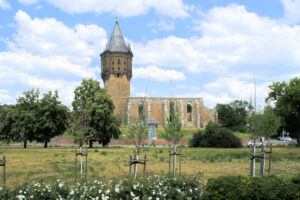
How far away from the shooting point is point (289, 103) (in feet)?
113

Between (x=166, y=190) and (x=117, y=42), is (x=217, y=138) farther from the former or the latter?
(x=117, y=42)

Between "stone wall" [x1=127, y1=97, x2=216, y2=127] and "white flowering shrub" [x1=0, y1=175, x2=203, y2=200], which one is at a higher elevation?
"stone wall" [x1=127, y1=97, x2=216, y2=127]

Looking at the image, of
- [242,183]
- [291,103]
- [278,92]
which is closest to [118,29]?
[278,92]

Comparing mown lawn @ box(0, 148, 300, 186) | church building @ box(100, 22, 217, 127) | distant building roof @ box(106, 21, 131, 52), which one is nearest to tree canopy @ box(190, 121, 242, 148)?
mown lawn @ box(0, 148, 300, 186)

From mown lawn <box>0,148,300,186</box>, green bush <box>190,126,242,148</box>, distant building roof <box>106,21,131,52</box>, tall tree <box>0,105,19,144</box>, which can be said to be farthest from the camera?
A: distant building roof <box>106,21,131,52</box>

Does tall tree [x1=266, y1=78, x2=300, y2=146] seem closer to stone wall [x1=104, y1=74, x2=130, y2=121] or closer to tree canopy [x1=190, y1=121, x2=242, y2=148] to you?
tree canopy [x1=190, y1=121, x2=242, y2=148]

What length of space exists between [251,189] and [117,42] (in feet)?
244

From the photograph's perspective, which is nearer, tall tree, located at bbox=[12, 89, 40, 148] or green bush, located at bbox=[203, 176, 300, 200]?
green bush, located at bbox=[203, 176, 300, 200]

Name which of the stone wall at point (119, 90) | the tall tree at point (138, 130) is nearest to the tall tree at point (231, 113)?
the stone wall at point (119, 90)

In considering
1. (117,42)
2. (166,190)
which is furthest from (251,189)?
(117,42)

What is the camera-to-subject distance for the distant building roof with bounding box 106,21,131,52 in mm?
78000

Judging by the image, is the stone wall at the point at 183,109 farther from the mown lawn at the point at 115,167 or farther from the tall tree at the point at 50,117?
the mown lawn at the point at 115,167

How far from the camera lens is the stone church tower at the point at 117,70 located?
7750 cm

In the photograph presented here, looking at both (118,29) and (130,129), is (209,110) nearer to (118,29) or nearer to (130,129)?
(118,29)
